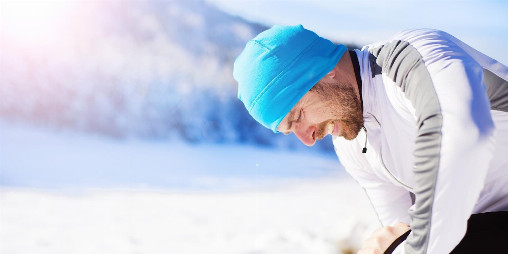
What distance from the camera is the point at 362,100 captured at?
6.63ft

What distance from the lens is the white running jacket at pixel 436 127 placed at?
54.4 inches

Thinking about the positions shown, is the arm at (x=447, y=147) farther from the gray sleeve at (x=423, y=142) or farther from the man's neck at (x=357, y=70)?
the man's neck at (x=357, y=70)

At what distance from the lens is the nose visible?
7.11 feet

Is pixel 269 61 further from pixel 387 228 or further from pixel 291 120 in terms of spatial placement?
pixel 387 228

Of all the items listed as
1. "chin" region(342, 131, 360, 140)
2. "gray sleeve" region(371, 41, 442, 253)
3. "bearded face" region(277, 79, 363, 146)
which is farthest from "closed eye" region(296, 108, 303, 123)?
"gray sleeve" region(371, 41, 442, 253)

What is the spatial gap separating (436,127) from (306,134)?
0.81 metres

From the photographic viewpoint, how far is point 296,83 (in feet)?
6.77

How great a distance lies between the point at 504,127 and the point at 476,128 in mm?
584

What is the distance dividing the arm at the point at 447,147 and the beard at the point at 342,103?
1.60 feet

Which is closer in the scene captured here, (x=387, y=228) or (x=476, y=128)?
(x=476, y=128)

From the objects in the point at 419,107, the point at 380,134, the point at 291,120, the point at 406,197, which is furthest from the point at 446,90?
the point at 406,197

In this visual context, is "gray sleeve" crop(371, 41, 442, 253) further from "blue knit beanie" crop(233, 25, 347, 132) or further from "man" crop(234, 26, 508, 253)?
"blue knit beanie" crop(233, 25, 347, 132)

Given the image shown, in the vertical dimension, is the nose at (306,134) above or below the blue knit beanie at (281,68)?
below

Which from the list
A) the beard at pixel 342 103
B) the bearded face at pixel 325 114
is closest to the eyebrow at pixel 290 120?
the bearded face at pixel 325 114
